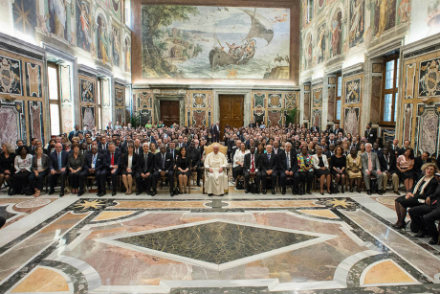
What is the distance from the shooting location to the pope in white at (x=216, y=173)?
7703 millimetres

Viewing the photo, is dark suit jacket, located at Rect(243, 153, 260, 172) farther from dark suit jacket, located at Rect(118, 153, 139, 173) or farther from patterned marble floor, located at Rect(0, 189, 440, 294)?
dark suit jacket, located at Rect(118, 153, 139, 173)

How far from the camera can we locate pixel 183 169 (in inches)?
317

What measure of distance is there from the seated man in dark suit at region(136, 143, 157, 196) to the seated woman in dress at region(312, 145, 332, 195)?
4492mm

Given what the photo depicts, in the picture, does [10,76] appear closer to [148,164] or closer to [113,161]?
[113,161]

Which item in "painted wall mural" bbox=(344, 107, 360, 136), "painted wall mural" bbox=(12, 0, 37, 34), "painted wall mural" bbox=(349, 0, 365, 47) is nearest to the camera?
"painted wall mural" bbox=(12, 0, 37, 34)

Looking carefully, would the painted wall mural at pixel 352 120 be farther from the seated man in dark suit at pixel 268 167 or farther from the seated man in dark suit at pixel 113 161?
the seated man in dark suit at pixel 113 161

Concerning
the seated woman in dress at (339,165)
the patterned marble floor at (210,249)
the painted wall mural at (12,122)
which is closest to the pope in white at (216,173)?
the patterned marble floor at (210,249)

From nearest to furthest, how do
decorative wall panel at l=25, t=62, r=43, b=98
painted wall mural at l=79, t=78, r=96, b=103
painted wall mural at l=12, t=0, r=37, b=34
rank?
painted wall mural at l=12, t=0, r=37, b=34 → decorative wall panel at l=25, t=62, r=43, b=98 → painted wall mural at l=79, t=78, r=96, b=103

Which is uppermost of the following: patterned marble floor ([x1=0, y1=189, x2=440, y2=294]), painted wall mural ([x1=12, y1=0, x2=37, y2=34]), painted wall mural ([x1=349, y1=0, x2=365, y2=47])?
painted wall mural ([x1=349, y1=0, x2=365, y2=47])

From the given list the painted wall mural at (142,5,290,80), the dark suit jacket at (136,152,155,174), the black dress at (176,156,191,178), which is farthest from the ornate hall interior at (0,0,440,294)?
the painted wall mural at (142,5,290,80)

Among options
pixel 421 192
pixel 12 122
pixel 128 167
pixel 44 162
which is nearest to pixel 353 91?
pixel 421 192

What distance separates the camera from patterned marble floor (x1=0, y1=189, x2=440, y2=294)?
3.55 meters

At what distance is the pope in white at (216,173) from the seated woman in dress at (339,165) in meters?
3.04

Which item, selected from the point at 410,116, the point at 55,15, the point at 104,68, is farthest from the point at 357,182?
the point at 104,68
